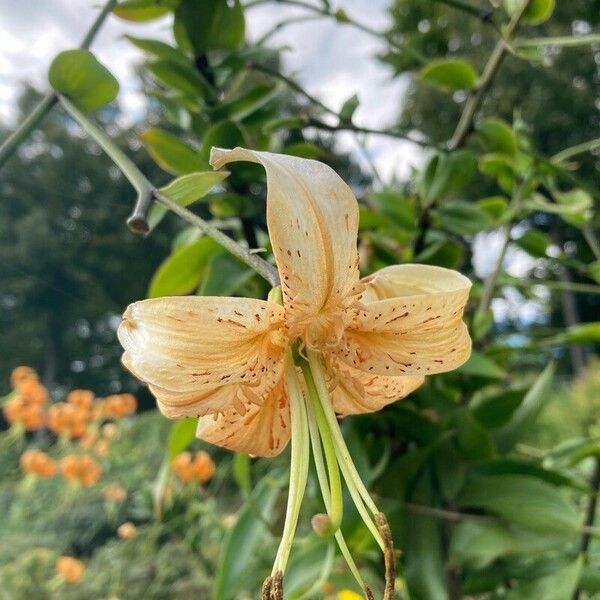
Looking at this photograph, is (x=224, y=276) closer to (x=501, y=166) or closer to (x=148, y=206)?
(x=148, y=206)

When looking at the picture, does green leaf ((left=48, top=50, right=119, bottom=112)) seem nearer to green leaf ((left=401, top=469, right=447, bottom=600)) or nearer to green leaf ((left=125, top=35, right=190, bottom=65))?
green leaf ((left=125, top=35, right=190, bottom=65))

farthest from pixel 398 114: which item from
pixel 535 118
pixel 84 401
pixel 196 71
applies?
pixel 196 71

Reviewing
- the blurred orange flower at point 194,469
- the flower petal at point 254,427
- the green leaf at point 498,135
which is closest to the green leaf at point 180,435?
the flower petal at point 254,427

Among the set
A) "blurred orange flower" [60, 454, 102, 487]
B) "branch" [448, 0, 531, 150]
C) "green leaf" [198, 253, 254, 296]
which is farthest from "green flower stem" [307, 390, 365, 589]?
"blurred orange flower" [60, 454, 102, 487]

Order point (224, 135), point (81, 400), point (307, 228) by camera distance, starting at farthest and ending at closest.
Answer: point (81, 400) → point (224, 135) → point (307, 228)

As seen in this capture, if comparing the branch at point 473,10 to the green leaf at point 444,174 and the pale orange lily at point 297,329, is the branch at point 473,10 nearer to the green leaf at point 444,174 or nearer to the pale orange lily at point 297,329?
the green leaf at point 444,174

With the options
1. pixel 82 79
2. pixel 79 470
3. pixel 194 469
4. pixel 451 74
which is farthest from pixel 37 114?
pixel 79 470
